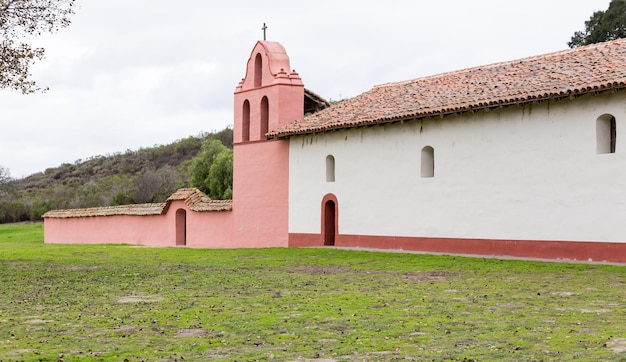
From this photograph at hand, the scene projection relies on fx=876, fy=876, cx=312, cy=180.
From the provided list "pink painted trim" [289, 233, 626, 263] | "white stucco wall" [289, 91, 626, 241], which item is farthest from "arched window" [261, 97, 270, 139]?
"pink painted trim" [289, 233, 626, 263]

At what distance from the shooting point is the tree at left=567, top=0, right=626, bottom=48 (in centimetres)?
4272

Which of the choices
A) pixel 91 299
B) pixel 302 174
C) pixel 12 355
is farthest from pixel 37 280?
pixel 302 174

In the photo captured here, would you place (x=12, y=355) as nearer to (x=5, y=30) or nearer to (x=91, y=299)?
(x=91, y=299)

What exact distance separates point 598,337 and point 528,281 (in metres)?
6.22

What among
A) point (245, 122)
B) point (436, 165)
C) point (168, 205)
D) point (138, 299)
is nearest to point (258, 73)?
point (245, 122)

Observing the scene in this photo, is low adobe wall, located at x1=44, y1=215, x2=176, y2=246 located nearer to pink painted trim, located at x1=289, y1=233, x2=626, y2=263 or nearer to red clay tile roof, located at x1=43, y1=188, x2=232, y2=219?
red clay tile roof, located at x1=43, y1=188, x2=232, y2=219

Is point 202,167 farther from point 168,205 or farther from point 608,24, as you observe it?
point 608,24

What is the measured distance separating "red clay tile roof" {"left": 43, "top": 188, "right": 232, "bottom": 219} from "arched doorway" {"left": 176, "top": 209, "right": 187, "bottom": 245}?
61 cm

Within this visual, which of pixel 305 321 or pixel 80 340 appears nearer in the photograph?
pixel 80 340

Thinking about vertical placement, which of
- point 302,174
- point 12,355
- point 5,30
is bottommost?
point 12,355

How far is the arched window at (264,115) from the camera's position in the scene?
29672 millimetres

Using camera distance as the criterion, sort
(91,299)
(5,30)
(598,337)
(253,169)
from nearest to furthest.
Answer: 1. (598,337)
2. (91,299)
3. (5,30)
4. (253,169)

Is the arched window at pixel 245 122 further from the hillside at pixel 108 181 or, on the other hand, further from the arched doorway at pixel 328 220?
the hillside at pixel 108 181

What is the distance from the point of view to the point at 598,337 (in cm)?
879
